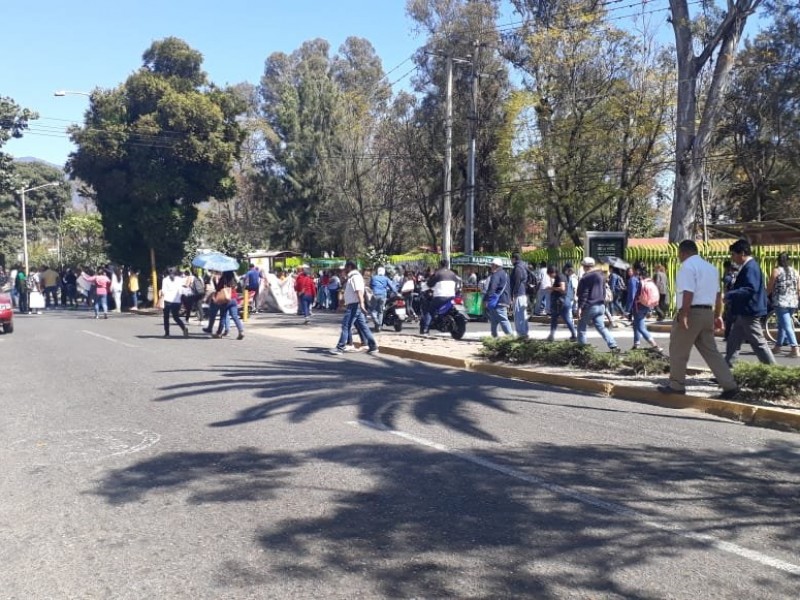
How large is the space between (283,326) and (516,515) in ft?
58.3

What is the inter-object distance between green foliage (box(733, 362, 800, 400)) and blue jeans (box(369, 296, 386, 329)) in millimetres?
10174

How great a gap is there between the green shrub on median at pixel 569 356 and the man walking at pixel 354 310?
2545 mm

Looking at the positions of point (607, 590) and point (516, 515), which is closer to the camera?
point (607, 590)

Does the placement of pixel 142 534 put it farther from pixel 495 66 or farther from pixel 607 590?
pixel 495 66

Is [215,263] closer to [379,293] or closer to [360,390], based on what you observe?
[379,293]

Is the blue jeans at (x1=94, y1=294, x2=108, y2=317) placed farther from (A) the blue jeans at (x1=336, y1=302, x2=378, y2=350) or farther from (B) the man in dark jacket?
(B) the man in dark jacket

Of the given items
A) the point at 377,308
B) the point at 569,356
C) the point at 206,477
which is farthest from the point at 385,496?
the point at 377,308

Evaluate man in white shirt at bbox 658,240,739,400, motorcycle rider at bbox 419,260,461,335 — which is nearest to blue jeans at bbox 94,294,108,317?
motorcycle rider at bbox 419,260,461,335

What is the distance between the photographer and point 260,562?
4352 millimetres

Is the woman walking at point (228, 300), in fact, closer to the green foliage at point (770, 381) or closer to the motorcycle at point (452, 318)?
the motorcycle at point (452, 318)

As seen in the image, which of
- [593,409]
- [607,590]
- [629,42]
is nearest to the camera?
[607,590]

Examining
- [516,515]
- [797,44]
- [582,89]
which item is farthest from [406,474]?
[582,89]

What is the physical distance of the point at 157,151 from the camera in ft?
100

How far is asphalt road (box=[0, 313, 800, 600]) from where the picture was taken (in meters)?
4.16
